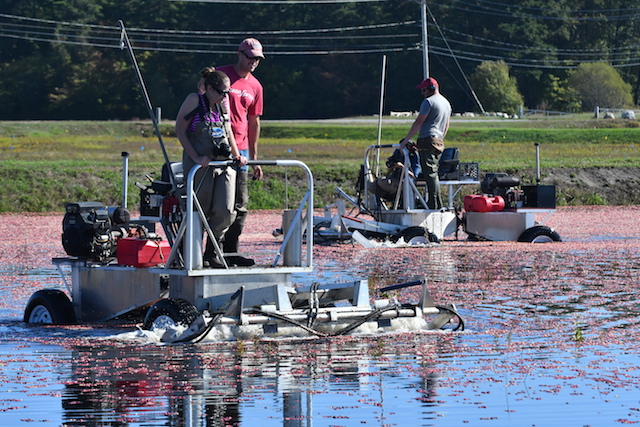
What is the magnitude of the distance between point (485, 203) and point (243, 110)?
9351 millimetres

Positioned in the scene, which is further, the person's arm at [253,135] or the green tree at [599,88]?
the green tree at [599,88]

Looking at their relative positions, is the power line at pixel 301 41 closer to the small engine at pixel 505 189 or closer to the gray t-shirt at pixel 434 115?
the small engine at pixel 505 189

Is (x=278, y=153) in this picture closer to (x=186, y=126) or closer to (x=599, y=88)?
(x=186, y=126)

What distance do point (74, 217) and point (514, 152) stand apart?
36.2 meters

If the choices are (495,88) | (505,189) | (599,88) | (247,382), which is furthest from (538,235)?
(599,88)

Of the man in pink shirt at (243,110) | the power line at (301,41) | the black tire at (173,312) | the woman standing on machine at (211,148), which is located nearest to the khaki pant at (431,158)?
the man in pink shirt at (243,110)

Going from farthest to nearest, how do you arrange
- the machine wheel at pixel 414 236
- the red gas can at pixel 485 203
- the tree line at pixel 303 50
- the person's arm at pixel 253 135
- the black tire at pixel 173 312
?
1. the tree line at pixel 303 50
2. the red gas can at pixel 485 203
3. the machine wheel at pixel 414 236
4. the person's arm at pixel 253 135
5. the black tire at pixel 173 312

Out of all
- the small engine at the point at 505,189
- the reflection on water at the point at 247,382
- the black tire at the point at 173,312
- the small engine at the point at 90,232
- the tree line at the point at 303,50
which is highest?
the tree line at the point at 303,50

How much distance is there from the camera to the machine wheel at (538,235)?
65.4 ft

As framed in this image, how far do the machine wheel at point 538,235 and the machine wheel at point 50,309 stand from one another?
10.5m

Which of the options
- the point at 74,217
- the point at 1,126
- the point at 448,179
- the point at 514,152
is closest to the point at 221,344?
the point at 74,217

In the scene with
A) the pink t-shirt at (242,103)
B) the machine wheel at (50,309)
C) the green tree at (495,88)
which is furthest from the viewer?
the green tree at (495,88)

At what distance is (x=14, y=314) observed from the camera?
11633mm

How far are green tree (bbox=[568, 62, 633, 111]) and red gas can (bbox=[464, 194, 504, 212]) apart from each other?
68.8 m
